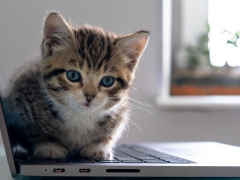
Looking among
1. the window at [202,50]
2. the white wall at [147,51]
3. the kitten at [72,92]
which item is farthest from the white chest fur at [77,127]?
the window at [202,50]

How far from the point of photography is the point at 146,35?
927mm

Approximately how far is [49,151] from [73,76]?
190 mm

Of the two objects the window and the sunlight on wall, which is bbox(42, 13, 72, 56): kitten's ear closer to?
the window

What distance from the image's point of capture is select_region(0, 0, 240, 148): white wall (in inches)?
60.6

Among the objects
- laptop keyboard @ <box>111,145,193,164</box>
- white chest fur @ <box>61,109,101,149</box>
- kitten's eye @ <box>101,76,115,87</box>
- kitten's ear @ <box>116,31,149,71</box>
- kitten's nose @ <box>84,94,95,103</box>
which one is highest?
kitten's ear @ <box>116,31,149,71</box>

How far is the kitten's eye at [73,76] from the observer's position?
858 mm

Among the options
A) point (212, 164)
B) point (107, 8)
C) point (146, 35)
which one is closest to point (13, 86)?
point (146, 35)

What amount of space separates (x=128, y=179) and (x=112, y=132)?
0.30 m

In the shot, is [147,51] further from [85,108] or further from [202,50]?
[85,108]

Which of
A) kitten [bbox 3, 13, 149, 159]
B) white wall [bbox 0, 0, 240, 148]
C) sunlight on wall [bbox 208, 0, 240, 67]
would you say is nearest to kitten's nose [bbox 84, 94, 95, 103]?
kitten [bbox 3, 13, 149, 159]

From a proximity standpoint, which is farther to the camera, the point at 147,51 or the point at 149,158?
the point at 147,51

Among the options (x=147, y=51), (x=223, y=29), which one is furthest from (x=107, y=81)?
(x=223, y=29)

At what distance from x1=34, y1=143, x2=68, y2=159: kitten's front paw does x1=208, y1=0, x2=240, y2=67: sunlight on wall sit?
1.16 m

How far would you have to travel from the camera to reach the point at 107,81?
2.96ft
